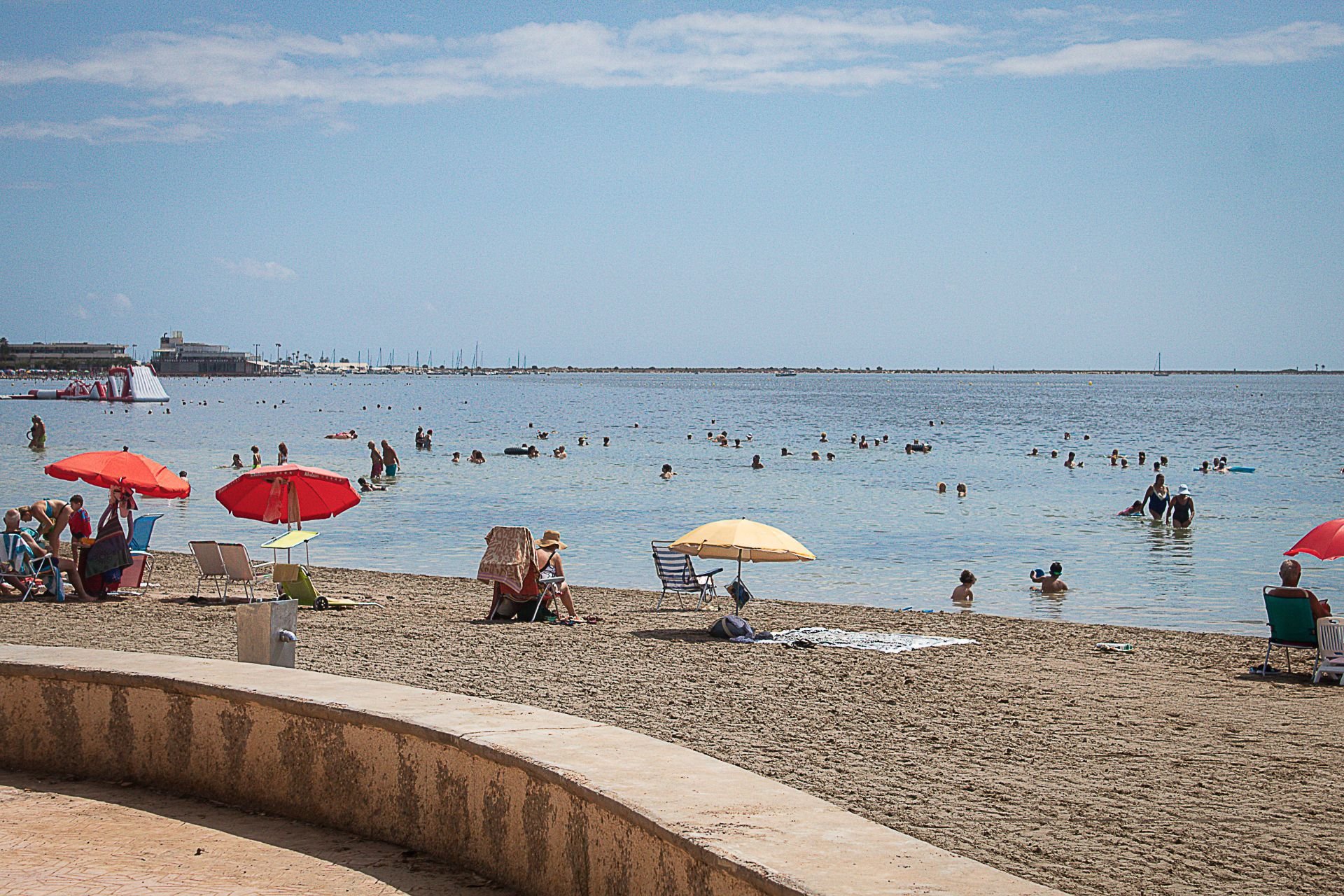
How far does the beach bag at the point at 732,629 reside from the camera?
1230cm

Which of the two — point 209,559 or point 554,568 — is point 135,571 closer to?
point 209,559

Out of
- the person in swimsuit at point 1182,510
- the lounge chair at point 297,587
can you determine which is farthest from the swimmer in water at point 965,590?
the person in swimsuit at point 1182,510

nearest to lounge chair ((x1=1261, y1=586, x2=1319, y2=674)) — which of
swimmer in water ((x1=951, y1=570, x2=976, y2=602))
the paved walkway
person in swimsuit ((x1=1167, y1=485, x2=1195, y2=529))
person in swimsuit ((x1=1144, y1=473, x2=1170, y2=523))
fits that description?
swimmer in water ((x1=951, y1=570, x2=976, y2=602))

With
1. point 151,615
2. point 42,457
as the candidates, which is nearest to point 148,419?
point 42,457

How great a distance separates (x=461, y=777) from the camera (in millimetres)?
3881

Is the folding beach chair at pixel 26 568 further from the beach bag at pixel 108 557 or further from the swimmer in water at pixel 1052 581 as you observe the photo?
the swimmer in water at pixel 1052 581

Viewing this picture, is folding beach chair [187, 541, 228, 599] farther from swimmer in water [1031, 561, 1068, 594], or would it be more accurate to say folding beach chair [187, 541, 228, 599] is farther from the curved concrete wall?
swimmer in water [1031, 561, 1068, 594]

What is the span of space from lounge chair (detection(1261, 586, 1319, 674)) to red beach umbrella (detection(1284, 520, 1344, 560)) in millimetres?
764

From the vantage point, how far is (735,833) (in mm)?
2945

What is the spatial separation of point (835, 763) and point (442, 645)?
5.09m

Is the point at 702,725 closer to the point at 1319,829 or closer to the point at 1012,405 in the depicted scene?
the point at 1319,829

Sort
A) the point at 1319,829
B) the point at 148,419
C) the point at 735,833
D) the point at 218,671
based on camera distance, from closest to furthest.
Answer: the point at 735,833
the point at 218,671
the point at 1319,829
the point at 148,419

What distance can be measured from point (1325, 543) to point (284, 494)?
11.2m

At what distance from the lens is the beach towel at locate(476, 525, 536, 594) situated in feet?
43.3
